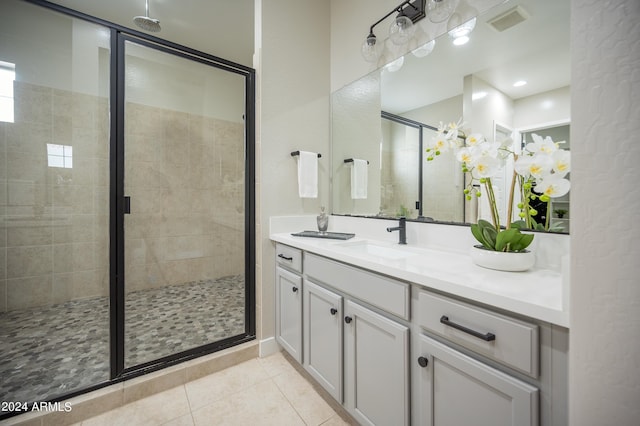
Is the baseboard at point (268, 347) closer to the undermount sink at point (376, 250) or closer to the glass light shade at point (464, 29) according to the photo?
the undermount sink at point (376, 250)

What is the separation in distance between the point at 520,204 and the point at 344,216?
1.26 metres

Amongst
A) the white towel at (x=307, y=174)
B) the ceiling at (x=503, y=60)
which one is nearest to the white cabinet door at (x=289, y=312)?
the white towel at (x=307, y=174)

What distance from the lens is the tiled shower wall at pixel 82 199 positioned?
1.66 metres

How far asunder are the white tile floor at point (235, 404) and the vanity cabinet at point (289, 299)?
0.65 ft

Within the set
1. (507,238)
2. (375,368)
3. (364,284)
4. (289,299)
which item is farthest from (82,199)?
(507,238)

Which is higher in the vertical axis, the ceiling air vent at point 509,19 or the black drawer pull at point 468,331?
the ceiling air vent at point 509,19

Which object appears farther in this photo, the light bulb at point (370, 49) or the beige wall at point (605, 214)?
the light bulb at point (370, 49)

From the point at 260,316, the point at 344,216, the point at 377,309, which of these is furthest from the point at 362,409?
the point at 344,216

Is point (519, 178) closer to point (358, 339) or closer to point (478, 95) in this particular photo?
point (478, 95)

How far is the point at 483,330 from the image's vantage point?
76cm

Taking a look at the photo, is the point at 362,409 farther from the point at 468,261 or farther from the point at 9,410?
the point at 9,410

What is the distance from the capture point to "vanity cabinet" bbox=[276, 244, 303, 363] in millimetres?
1640

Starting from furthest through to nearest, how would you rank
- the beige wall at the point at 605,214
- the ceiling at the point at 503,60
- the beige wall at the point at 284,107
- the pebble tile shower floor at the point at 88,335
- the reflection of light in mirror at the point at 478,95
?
the beige wall at the point at 284,107, the pebble tile shower floor at the point at 88,335, the reflection of light in mirror at the point at 478,95, the ceiling at the point at 503,60, the beige wall at the point at 605,214

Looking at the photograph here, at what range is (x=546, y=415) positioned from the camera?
66 centimetres
